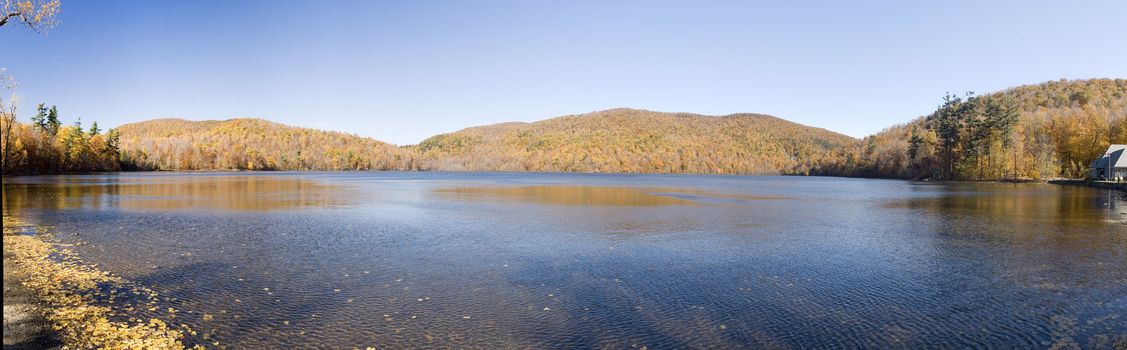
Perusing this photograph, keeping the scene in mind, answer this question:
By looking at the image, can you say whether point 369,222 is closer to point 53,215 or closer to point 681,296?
point 53,215

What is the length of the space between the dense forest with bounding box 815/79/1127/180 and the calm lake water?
65.9 m

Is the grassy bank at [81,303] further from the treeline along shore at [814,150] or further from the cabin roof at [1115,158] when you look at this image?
the cabin roof at [1115,158]

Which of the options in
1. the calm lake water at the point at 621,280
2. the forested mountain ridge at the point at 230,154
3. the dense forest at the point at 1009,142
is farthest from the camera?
the forested mountain ridge at the point at 230,154

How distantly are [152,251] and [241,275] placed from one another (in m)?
4.62

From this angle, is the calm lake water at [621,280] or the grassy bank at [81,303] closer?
the grassy bank at [81,303]

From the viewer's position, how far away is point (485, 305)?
9336mm

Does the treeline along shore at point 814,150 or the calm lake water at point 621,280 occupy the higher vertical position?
the treeline along shore at point 814,150

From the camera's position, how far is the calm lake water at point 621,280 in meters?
7.99

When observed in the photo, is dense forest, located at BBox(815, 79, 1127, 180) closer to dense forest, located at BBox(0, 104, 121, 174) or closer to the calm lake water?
the calm lake water

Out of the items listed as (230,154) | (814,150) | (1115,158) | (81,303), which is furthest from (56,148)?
(814,150)

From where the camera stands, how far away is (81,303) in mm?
9141

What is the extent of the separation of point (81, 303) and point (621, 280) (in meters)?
9.08

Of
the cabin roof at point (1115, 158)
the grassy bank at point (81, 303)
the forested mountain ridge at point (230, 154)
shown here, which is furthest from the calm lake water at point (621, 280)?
the forested mountain ridge at point (230, 154)

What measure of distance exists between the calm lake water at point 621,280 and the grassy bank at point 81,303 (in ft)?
1.63
